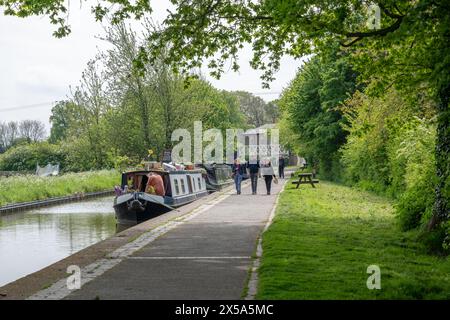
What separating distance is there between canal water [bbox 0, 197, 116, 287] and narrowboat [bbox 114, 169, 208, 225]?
77 centimetres

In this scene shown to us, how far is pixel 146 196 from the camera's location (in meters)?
22.6

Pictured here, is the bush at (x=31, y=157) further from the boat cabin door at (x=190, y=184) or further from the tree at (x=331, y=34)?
the tree at (x=331, y=34)

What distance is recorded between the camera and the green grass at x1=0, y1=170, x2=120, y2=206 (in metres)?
29.7

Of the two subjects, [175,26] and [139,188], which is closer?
[175,26]

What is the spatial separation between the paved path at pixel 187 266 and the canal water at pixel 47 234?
3.56m

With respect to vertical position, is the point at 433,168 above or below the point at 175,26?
below

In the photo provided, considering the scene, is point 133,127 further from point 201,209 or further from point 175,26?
point 175,26

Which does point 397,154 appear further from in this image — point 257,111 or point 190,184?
point 257,111

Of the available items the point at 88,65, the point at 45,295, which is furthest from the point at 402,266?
the point at 88,65

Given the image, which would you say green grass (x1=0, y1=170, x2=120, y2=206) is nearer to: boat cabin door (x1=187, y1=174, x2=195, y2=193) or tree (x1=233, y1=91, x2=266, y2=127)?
boat cabin door (x1=187, y1=174, x2=195, y2=193)

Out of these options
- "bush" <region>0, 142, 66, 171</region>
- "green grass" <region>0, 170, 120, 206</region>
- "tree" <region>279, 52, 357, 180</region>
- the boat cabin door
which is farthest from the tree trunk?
"bush" <region>0, 142, 66, 171</region>

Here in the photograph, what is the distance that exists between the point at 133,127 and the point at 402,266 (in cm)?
3550

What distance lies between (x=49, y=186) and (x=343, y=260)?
1058 inches
